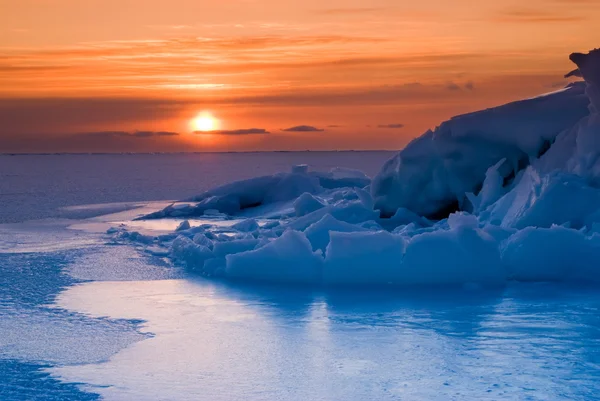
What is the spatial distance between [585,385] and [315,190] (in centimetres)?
1623

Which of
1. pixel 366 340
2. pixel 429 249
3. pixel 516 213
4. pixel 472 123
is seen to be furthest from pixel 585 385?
pixel 472 123

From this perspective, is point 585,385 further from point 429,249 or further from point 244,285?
point 244,285

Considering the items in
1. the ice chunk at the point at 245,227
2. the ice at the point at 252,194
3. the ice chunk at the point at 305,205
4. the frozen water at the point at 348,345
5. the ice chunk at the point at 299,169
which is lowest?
the frozen water at the point at 348,345

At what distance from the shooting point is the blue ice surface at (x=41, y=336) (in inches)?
184

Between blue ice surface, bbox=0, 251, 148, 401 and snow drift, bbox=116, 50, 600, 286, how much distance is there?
83.9 inches

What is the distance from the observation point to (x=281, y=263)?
8.86 m

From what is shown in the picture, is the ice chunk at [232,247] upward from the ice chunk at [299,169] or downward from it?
downward

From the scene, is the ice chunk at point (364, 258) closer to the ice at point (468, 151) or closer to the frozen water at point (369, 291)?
the frozen water at point (369, 291)

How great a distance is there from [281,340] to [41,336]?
5.92ft

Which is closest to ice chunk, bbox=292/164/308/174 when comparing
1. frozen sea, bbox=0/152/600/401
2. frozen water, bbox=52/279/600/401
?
frozen sea, bbox=0/152/600/401

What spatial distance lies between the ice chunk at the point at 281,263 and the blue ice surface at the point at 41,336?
71.5 inches

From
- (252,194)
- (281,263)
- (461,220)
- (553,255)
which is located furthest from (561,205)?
(252,194)

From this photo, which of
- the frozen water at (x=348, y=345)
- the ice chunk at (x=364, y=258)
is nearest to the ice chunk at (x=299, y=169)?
the ice chunk at (x=364, y=258)

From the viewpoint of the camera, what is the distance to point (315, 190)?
20719mm
